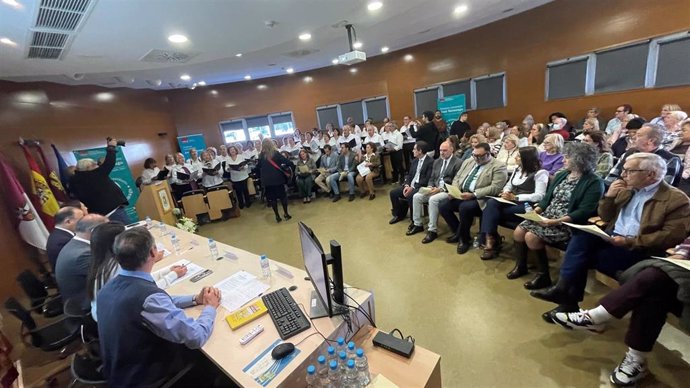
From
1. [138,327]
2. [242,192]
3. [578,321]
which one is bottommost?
[578,321]

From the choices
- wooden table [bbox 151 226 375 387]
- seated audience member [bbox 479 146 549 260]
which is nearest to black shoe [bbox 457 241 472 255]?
seated audience member [bbox 479 146 549 260]

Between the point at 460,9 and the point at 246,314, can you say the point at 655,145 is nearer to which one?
the point at 246,314

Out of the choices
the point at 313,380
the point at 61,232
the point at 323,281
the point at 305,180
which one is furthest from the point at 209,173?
the point at 313,380

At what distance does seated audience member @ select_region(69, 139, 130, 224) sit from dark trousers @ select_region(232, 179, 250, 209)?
269cm

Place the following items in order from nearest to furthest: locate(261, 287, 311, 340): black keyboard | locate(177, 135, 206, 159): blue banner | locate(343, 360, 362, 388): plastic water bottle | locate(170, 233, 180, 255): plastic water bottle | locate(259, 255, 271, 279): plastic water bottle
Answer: locate(343, 360, 362, 388): plastic water bottle, locate(261, 287, 311, 340): black keyboard, locate(259, 255, 271, 279): plastic water bottle, locate(170, 233, 180, 255): plastic water bottle, locate(177, 135, 206, 159): blue banner

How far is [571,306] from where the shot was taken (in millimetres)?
2018

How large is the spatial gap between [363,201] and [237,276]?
13.1 feet

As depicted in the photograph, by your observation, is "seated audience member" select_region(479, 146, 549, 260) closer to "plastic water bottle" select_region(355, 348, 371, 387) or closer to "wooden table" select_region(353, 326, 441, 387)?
"wooden table" select_region(353, 326, 441, 387)

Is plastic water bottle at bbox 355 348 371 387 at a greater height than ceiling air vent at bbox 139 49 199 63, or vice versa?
ceiling air vent at bbox 139 49 199 63

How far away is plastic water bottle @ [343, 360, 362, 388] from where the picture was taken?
1048 mm

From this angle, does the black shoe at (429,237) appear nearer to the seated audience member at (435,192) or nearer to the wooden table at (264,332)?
the seated audience member at (435,192)

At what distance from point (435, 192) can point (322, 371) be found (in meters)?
2.97

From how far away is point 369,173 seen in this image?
5770 millimetres

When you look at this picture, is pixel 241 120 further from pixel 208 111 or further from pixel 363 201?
pixel 363 201
